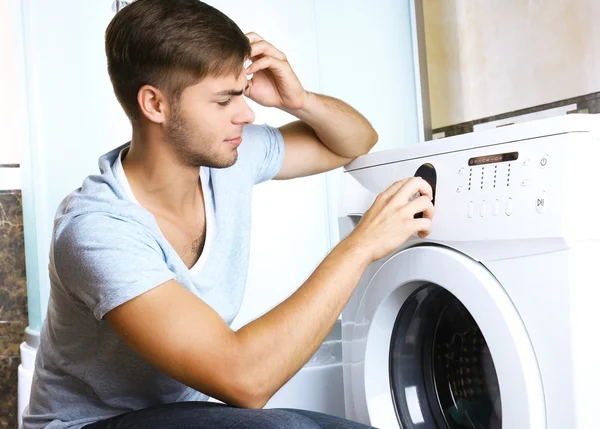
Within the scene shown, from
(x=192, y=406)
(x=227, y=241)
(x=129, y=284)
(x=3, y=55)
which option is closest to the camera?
(x=129, y=284)

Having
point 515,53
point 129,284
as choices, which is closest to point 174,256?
point 129,284

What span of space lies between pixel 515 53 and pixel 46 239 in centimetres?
131

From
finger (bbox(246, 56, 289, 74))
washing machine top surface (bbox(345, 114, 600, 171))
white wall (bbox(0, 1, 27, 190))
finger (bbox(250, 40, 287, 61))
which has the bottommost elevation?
washing machine top surface (bbox(345, 114, 600, 171))

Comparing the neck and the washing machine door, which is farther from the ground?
the neck

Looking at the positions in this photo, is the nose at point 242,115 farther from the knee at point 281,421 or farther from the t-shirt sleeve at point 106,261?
the knee at point 281,421

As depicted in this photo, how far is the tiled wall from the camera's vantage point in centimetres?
247

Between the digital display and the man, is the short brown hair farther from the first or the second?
the digital display

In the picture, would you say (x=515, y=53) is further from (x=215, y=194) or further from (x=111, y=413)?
(x=111, y=413)

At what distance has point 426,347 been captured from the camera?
129cm

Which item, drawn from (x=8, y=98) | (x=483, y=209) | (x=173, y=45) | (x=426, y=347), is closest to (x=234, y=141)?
(x=173, y=45)

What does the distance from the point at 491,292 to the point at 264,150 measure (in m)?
0.55

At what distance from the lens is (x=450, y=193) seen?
1102 millimetres

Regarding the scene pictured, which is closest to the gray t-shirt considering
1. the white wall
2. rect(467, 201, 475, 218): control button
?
rect(467, 201, 475, 218): control button

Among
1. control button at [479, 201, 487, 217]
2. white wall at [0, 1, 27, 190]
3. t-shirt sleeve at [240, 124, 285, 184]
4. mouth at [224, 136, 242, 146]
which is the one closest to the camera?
control button at [479, 201, 487, 217]
